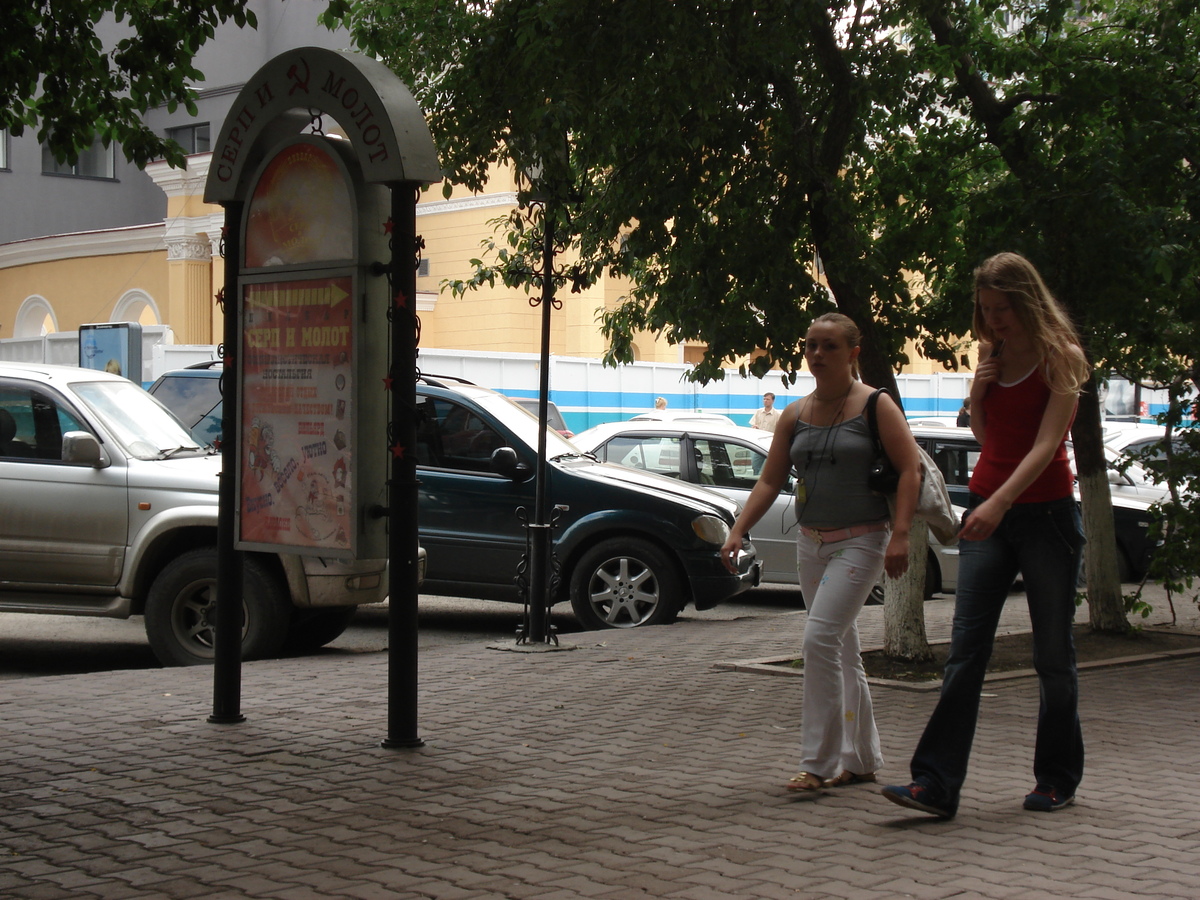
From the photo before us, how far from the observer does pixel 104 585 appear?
9086mm

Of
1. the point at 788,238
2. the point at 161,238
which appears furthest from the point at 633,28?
the point at 161,238

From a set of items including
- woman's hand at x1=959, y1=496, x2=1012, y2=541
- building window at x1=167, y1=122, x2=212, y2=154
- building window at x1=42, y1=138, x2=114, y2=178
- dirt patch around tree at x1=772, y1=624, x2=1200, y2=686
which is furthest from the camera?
building window at x1=42, y1=138, x2=114, y2=178

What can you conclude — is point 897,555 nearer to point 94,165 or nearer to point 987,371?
point 987,371

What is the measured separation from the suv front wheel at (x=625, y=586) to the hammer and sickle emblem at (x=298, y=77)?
17.8 ft

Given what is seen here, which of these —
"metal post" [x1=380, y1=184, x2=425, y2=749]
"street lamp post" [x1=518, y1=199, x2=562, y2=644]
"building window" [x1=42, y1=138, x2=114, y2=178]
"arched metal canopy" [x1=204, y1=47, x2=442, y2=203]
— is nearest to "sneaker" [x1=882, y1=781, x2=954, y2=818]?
"metal post" [x1=380, y1=184, x2=425, y2=749]

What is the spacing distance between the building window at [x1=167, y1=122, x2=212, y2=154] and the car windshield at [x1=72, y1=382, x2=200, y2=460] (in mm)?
37248

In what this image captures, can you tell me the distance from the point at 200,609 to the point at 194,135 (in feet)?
131

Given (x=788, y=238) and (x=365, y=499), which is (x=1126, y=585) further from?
(x=365, y=499)

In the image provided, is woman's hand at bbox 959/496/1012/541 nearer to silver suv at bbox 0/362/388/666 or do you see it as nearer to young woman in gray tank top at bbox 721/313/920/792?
young woman in gray tank top at bbox 721/313/920/792

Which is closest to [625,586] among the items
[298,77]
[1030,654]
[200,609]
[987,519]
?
[1030,654]

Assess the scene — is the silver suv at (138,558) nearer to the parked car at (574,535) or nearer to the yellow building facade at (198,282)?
the parked car at (574,535)

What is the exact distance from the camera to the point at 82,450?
29.6 feet

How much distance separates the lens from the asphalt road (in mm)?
9750

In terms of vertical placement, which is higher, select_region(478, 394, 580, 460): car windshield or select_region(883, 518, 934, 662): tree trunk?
select_region(478, 394, 580, 460): car windshield
